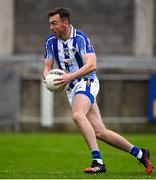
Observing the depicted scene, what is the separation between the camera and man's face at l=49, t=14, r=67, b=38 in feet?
39.5

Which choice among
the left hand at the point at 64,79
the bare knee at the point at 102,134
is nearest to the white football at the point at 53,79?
the left hand at the point at 64,79

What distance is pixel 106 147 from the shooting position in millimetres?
18516


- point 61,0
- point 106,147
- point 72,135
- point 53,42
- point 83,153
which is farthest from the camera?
point 61,0

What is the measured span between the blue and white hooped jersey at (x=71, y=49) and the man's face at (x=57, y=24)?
0.16m

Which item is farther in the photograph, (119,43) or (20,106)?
(119,43)

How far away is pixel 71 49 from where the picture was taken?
1217cm

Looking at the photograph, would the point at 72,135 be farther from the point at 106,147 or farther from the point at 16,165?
the point at 16,165

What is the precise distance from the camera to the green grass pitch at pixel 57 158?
39.2ft

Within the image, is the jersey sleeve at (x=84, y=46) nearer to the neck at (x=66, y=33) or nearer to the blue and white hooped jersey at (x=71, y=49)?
the blue and white hooped jersey at (x=71, y=49)

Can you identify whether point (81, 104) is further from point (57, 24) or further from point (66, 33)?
point (57, 24)

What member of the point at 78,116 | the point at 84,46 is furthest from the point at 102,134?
the point at 84,46

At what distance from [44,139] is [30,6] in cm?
1427

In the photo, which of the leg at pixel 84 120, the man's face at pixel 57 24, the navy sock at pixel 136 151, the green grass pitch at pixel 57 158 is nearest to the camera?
the leg at pixel 84 120

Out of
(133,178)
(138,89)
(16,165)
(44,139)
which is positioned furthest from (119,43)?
(133,178)
